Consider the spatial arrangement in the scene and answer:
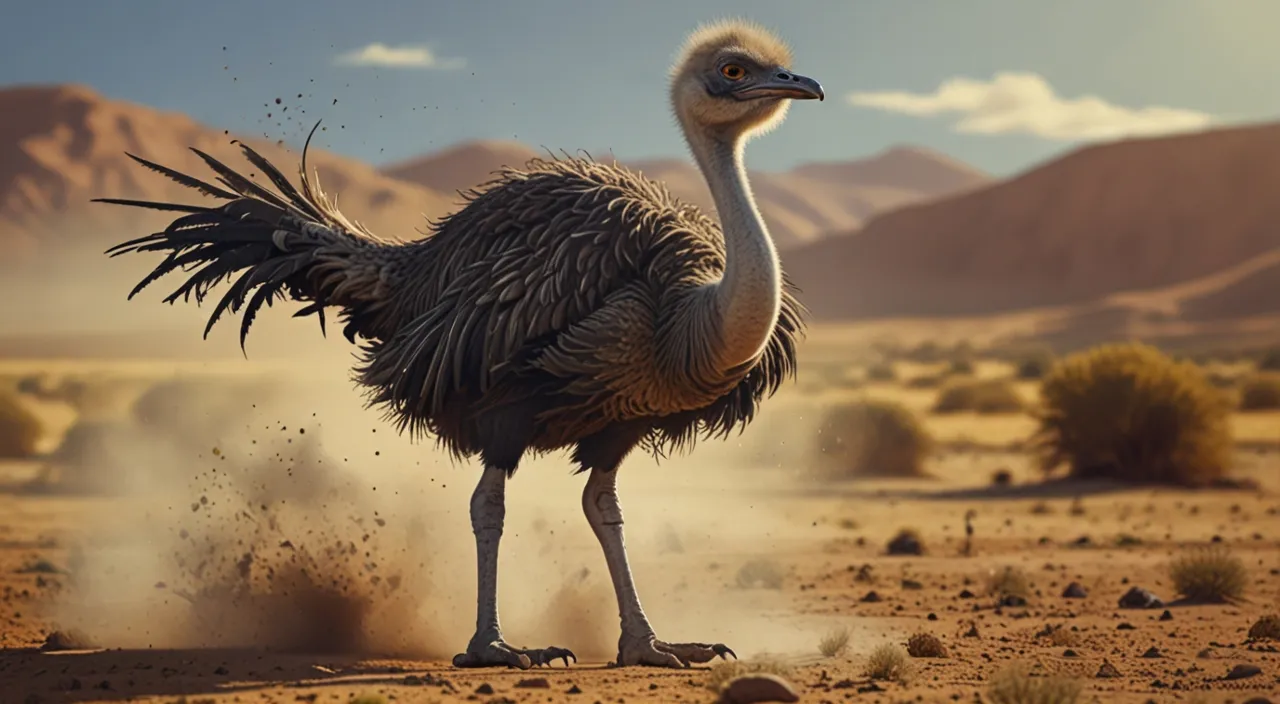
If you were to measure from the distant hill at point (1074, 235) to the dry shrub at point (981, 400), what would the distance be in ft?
218

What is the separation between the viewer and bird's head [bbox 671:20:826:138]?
30.3ft

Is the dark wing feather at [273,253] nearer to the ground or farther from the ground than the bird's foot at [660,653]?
farther from the ground

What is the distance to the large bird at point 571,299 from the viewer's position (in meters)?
9.26

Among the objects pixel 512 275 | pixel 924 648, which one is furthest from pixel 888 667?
pixel 512 275

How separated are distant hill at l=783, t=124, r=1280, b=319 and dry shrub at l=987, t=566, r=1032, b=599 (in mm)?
93462

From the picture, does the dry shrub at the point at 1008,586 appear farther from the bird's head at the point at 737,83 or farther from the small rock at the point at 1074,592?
the bird's head at the point at 737,83

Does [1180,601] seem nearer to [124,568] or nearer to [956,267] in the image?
[124,568]

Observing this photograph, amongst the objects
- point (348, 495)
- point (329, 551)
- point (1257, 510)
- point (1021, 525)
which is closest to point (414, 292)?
point (329, 551)

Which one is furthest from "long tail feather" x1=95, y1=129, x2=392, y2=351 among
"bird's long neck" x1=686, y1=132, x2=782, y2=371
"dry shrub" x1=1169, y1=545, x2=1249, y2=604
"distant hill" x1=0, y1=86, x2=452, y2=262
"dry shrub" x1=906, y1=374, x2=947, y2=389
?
"distant hill" x1=0, y1=86, x2=452, y2=262

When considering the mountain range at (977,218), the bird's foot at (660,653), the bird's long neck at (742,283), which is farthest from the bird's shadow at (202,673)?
the mountain range at (977,218)

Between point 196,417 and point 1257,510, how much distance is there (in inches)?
770

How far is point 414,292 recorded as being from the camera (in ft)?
33.8

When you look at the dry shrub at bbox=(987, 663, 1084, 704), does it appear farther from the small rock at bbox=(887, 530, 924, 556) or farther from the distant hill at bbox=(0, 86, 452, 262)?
the distant hill at bbox=(0, 86, 452, 262)

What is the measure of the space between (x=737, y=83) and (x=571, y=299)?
155cm
